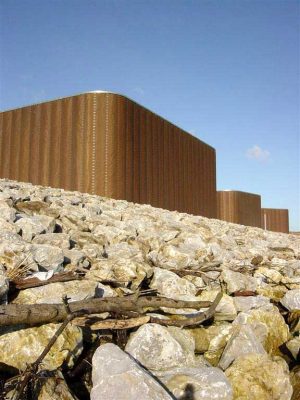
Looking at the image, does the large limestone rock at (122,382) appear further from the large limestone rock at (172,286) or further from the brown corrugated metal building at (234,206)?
the brown corrugated metal building at (234,206)

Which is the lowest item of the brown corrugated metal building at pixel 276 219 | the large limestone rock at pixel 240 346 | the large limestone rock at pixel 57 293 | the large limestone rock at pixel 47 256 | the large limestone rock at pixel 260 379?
the large limestone rock at pixel 260 379

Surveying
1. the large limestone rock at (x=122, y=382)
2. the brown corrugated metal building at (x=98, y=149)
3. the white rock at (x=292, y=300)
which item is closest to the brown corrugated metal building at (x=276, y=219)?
the brown corrugated metal building at (x=98, y=149)

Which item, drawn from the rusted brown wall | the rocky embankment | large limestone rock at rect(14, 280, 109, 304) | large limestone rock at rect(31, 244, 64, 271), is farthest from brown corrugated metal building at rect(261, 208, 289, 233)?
large limestone rock at rect(14, 280, 109, 304)

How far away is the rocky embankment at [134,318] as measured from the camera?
2.45 metres

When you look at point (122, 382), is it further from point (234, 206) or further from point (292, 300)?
point (234, 206)

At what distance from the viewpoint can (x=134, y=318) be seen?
322 centimetres

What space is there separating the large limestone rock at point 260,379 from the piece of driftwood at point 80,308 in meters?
0.90

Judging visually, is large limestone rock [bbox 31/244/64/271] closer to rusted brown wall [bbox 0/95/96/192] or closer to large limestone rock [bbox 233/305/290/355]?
large limestone rock [bbox 233/305/290/355]

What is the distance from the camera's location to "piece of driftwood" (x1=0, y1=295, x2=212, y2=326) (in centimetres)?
277

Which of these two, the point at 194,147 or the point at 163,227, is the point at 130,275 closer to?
the point at 163,227

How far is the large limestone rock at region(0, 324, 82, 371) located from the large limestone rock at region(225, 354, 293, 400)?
4.00 ft

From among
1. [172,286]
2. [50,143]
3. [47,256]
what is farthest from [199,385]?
[50,143]

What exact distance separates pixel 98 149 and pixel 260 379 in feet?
28.6

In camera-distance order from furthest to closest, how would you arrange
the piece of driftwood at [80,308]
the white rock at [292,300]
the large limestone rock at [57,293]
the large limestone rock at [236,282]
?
the large limestone rock at [236,282] < the white rock at [292,300] < the large limestone rock at [57,293] < the piece of driftwood at [80,308]
